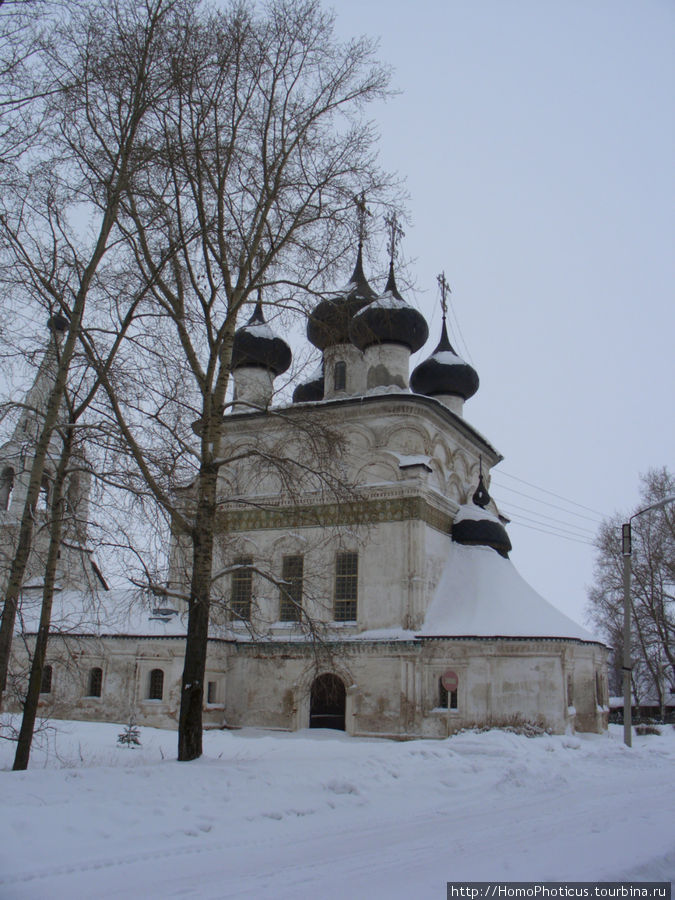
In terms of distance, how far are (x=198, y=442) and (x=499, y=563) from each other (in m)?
12.6

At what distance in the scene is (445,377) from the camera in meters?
24.3

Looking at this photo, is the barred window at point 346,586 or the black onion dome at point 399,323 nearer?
the barred window at point 346,586

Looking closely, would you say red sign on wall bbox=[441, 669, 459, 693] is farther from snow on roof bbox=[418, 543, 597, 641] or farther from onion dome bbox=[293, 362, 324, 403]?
onion dome bbox=[293, 362, 324, 403]

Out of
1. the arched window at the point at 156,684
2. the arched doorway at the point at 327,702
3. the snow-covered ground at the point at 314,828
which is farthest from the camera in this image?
the arched doorway at the point at 327,702

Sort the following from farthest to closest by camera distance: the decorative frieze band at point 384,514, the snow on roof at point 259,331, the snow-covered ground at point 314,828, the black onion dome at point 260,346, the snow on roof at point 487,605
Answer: the snow on roof at point 259,331 < the black onion dome at point 260,346 < the decorative frieze band at point 384,514 < the snow on roof at point 487,605 < the snow-covered ground at point 314,828

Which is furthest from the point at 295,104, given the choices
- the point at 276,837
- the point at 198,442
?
the point at 276,837

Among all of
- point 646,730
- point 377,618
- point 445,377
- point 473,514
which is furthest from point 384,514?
point 646,730

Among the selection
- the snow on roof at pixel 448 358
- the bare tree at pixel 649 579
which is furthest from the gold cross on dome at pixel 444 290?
the bare tree at pixel 649 579

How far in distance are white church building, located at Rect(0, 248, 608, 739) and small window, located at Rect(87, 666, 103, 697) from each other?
26mm

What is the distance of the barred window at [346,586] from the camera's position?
792 inches

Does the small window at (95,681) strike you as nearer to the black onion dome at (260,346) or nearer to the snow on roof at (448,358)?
the black onion dome at (260,346)

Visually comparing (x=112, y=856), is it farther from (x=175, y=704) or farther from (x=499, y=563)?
(x=499, y=563)

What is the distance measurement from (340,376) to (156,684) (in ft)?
31.6

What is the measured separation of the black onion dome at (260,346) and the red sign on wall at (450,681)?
371 inches
